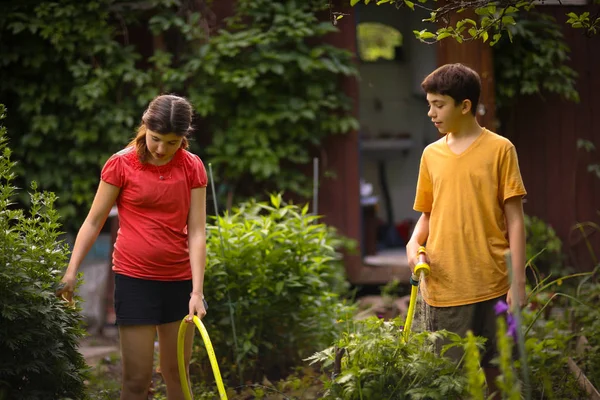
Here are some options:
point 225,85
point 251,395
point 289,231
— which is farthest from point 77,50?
point 251,395

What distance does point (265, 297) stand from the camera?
4570 millimetres

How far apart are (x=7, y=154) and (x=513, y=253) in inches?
76.7

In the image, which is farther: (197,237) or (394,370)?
(197,237)

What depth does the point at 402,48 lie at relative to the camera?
10.6 m

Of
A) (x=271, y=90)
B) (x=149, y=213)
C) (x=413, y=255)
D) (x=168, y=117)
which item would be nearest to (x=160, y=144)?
(x=168, y=117)

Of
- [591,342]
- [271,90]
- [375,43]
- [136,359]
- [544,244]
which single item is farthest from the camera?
[375,43]

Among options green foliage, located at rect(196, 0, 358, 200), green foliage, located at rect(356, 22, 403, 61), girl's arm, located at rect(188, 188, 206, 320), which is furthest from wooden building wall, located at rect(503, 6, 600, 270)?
green foliage, located at rect(356, 22, 403, 61)

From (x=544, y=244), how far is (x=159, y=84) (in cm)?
368

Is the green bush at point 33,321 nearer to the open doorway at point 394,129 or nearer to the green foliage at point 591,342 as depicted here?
the green foliage at point 591,342

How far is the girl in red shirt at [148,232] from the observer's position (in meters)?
3.30

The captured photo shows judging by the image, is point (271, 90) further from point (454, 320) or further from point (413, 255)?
point (454, 320)

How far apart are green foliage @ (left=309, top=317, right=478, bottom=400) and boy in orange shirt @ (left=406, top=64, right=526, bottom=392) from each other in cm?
29

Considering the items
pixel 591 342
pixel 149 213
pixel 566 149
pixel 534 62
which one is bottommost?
pixel 591 342

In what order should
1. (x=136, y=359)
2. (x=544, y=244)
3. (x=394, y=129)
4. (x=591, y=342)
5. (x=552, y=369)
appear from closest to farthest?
(x=136, y=359) < (x=552, y=369) < (x=591, y=342) < (x=544, y=244) < (x=394, y=129)
